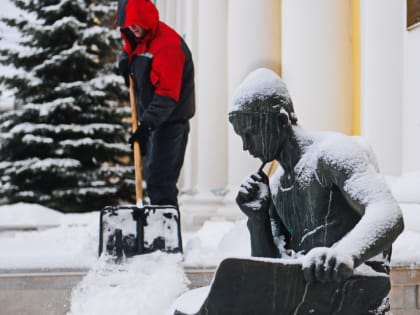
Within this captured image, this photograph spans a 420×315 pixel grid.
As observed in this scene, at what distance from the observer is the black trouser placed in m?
5.14

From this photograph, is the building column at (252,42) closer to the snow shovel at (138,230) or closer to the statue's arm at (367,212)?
the snow shovel at (138,230)

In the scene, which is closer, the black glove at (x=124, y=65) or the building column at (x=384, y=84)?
the building column at (x=384, y=84)

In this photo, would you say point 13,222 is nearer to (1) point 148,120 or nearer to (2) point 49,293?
(1) point 148,120

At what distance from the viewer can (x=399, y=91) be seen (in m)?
4.77

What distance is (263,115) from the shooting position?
192 centimetres

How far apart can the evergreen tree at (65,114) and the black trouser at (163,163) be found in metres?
5.72

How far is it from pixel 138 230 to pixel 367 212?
10.4 ft

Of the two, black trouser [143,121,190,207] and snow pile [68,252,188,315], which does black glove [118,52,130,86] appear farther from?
snow pile [68,252,188,315]

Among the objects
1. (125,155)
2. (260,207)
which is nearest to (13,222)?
(125,155)

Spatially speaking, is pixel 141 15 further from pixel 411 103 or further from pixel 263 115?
pixel 263 115

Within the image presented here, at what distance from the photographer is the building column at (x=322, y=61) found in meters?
5.71

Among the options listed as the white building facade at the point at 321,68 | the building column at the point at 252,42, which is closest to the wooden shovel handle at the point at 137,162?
the white building facade at the point at 321,68

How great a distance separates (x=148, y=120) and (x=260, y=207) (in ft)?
9.87

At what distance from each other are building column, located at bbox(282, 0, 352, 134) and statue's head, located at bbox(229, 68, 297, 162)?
389 centimetres
